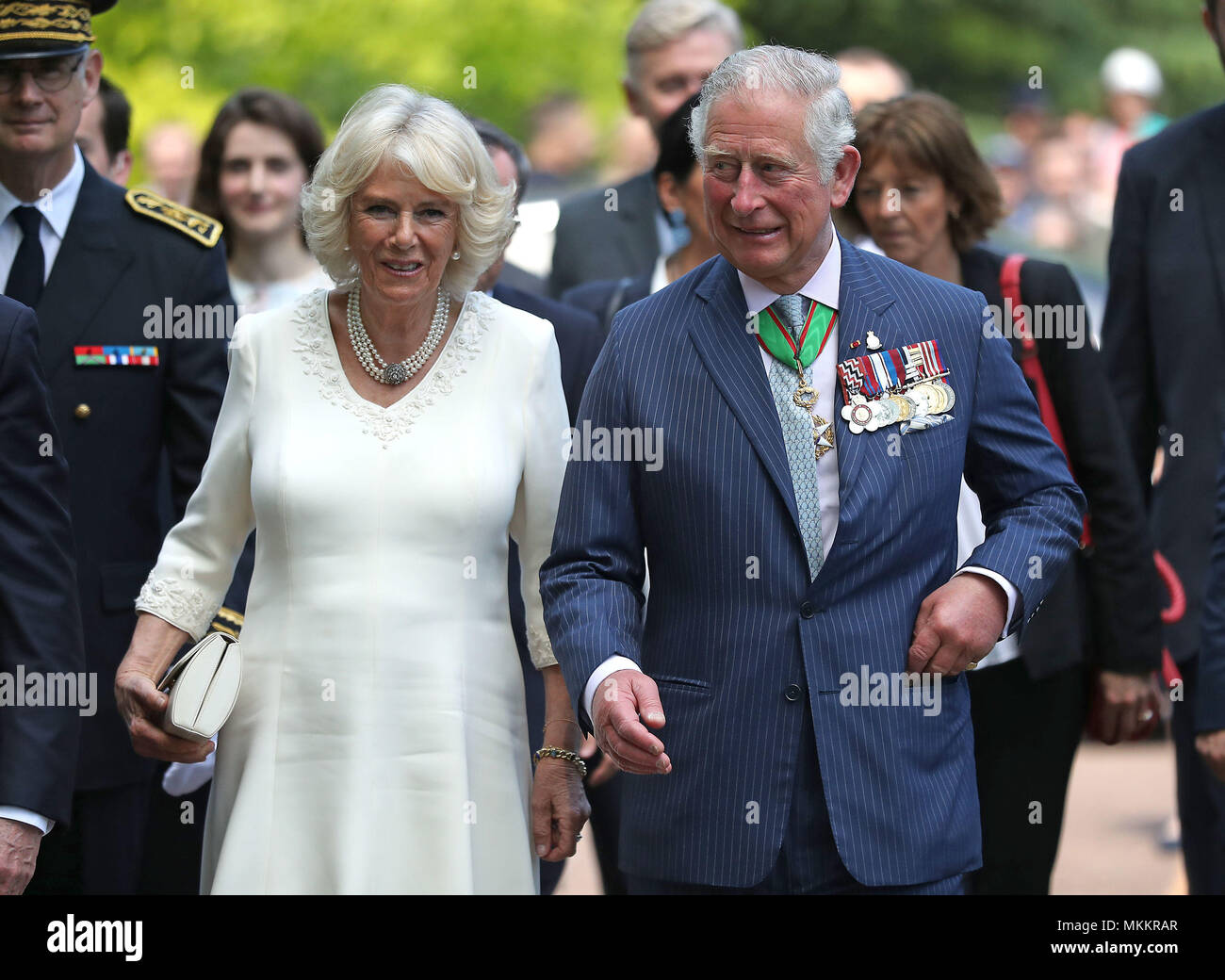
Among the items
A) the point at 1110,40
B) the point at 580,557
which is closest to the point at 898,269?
the point at 580,557

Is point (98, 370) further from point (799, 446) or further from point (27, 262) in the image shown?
point (799, 446)

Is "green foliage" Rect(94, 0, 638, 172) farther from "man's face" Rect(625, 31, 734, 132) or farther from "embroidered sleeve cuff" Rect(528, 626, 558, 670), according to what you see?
"embroidered sleeve cuff" Rect(528, 626, 558, 670)

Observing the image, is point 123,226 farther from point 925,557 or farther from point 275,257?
point 925,557

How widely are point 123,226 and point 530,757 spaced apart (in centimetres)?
165

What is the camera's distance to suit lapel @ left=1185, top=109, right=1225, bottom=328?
17.2 feet

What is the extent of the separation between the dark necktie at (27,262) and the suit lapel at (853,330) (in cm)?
189

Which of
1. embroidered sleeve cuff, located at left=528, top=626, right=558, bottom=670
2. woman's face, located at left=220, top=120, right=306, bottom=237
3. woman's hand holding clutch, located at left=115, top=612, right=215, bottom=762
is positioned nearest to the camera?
woman's hand holding clutch, located at left=115, top=612, right=215, bottom=762

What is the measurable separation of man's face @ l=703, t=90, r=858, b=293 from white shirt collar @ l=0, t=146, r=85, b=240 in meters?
1.76

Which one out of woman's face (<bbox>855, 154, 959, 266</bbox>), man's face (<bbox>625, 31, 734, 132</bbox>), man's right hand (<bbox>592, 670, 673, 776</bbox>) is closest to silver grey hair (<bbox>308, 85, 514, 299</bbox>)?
man's right hand (<bbox>592, 670, 673, 776</bbox>)

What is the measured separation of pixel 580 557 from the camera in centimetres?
357

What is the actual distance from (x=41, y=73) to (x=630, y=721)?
223 centimetres

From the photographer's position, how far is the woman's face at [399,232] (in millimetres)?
3811

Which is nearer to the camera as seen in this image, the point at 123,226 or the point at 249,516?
the point at 249,516

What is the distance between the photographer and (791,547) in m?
3.47
